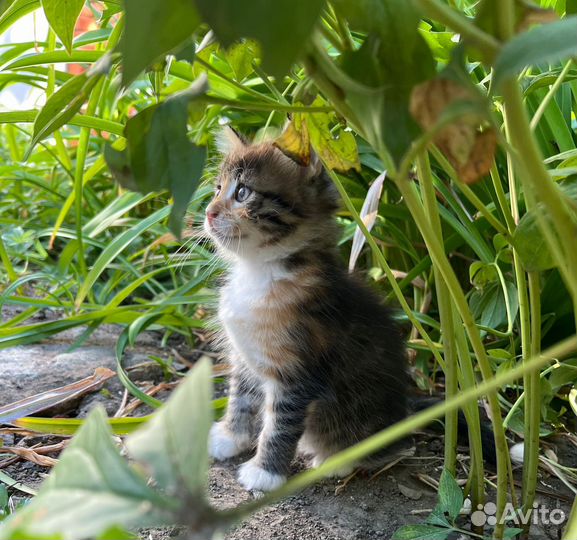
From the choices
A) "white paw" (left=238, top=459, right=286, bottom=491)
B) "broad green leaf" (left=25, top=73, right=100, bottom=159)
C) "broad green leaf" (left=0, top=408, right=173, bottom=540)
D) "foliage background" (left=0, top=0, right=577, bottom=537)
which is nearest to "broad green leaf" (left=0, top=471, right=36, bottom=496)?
"white paw" (left=238, top=459, right=286, bottom=491)

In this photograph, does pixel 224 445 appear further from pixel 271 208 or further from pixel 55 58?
pixel 55 58

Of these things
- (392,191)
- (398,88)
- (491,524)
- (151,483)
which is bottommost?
(491,524)

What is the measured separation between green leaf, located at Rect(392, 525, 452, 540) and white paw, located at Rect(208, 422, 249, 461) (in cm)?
47

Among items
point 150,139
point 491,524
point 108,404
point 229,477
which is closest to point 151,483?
point 229,477

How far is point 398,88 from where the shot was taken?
43 centimetres

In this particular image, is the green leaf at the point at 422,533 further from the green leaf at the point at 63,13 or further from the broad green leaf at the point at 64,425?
Answer: the green leaf at the point at 63,13

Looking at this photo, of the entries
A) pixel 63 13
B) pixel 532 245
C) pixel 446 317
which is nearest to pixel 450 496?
pixel 446 317

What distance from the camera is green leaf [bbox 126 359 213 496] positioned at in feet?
1.02

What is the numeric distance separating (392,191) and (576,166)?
85 centimetres

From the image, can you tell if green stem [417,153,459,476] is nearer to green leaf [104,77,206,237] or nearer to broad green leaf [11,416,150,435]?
green leaf [104,77,206,237]

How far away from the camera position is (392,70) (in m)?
0.44

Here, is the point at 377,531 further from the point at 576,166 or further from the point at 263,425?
the point at 576,166

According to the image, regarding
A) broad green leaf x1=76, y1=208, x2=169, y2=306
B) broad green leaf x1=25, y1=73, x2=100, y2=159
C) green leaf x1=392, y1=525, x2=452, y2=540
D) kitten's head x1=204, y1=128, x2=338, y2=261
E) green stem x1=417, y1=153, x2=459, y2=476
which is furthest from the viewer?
broad green leaf x1=76, y1=208, x2=169, y2=306

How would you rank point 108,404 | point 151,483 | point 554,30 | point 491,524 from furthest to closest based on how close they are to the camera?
1. point 108,404
2. point 151,483
3. point 491,524
4. point 554,30
